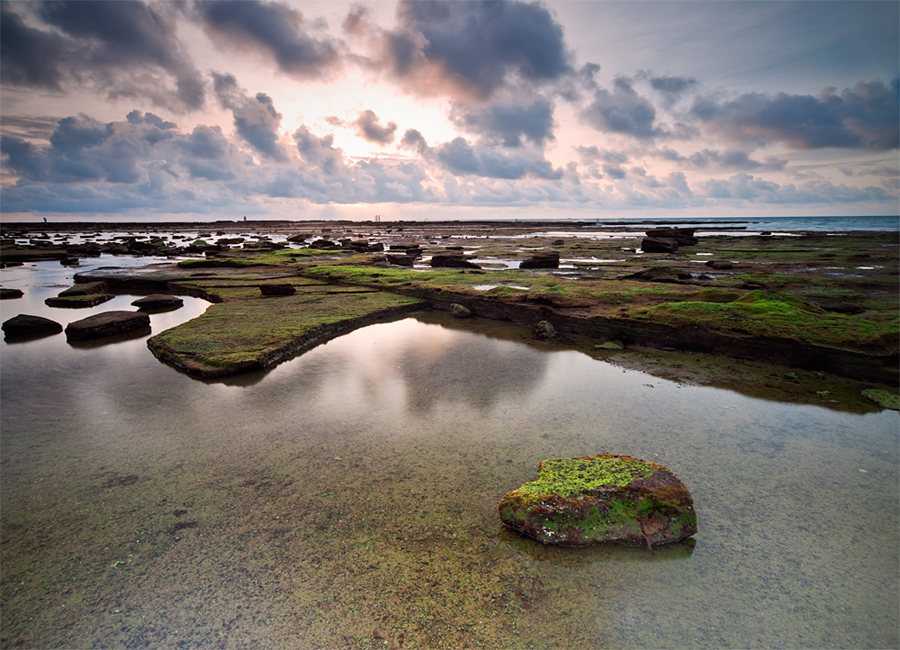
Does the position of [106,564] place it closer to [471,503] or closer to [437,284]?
[471,503]

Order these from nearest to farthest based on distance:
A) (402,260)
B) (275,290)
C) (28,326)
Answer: (28,326) < (275,290) < (402,260)

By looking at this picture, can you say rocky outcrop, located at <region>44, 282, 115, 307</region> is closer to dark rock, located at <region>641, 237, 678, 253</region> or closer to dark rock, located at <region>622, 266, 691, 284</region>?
dark rock, located at <region>622, 266, 691, 284</region>

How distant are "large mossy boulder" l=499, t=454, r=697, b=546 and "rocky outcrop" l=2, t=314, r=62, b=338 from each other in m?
15.4

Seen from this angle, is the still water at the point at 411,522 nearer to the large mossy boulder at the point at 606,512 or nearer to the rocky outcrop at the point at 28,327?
the large mossy boulder at the point at 606,512

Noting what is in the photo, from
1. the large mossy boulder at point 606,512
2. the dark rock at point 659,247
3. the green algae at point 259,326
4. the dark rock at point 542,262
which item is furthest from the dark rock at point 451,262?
→ the large mossy boulder at point 606,512

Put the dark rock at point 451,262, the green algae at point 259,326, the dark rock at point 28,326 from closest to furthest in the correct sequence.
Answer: the green algae at point 259,326, the dark rock at point 28,326, the dark rock at point 451,262

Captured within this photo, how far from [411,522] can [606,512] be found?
6.67ft

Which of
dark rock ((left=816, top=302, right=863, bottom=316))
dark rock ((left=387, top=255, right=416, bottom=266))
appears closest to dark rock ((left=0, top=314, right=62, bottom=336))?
dark rock ((left=387, top=255, right=416, bottom=266))

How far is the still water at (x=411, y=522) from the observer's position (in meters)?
3.33

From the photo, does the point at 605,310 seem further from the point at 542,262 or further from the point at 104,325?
the point at 104,325

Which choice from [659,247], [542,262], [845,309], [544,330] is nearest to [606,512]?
[544,330]

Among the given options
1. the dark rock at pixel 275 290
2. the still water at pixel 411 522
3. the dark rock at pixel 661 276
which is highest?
the dark rock at pixel 661 276

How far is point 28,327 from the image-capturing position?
12414 millimetres

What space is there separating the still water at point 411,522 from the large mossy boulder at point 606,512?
16 centimetres
